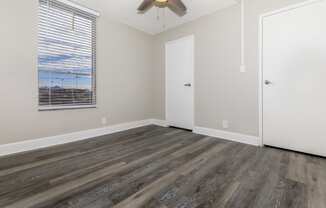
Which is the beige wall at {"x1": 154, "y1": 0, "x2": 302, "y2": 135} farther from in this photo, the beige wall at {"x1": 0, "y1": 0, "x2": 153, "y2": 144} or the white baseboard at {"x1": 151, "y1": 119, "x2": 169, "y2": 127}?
the beige wall at {"x1": 0, "y1": 0, "x2": 153, "y2": 144}

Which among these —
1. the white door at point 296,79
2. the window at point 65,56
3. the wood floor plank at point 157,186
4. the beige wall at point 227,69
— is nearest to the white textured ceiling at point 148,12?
the beige wall at point 227,69

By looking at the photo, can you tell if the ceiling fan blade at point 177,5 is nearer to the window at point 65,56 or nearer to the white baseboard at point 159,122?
the window at point 65,56

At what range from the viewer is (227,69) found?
2807mm

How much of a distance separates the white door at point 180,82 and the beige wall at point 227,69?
6.3 inches

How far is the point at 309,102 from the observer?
206 cm

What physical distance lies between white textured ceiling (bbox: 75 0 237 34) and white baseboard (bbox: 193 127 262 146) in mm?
2194

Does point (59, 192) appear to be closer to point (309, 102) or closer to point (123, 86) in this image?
point (123, 86)

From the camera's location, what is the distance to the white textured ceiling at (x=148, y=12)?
8.82 ft

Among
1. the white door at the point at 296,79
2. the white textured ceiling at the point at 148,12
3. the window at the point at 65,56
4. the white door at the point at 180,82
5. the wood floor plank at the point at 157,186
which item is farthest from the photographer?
the white door at the point at 180,82

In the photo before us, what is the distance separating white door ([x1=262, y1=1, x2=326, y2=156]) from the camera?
200cm

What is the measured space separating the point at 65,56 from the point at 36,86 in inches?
25.8

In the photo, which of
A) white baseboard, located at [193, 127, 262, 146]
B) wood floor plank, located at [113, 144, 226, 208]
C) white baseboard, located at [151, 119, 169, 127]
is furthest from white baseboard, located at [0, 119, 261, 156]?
wood floor plank, located at [113, 144, 226, 208]

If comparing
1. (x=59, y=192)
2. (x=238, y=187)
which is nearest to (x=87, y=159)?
(x=59, y=192)

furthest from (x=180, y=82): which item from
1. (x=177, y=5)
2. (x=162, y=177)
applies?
(x=162, y=177)
